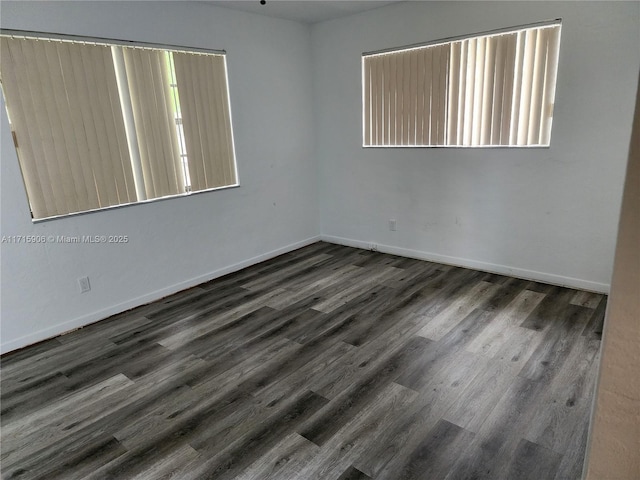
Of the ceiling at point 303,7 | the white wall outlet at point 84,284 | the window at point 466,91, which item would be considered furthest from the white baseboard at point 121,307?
the ceiling at point 303,7

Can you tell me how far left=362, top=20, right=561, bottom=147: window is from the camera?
3307mm

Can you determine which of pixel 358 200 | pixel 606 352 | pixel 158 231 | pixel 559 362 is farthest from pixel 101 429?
pixel 358 200

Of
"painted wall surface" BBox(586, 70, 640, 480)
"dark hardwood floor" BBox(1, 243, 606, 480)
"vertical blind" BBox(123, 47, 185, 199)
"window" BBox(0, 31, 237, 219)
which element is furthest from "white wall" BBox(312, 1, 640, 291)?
"painted wall surface" BBox(586, 70, 640, 480)

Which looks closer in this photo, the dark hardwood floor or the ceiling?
the dark hardwood floor

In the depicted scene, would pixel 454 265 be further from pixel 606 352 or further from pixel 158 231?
pixel 606 352

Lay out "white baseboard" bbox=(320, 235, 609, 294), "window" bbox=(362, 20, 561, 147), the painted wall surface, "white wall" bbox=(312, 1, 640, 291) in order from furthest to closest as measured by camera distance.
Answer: "white baseboard" bbox=(320, 235, 609, 294)
"window" bbox=(362, 20, 561, 147)
"white wall" bbox=(312, 1, 640, 291)
the painted wall surface

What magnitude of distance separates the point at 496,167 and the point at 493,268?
3.25ft

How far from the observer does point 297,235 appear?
5051 millimetres

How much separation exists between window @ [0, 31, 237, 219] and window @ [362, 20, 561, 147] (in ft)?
5.49

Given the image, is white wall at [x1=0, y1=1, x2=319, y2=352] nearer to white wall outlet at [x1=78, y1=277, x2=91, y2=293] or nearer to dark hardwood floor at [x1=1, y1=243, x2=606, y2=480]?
white wall outlet at [x1=78, y1=277, x2=91, y2=293]

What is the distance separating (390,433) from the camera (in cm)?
199

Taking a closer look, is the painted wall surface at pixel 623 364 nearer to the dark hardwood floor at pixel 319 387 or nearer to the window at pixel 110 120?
the dark hardwood floor at pixel 319 387

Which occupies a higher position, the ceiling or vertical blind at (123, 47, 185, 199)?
the ceiling

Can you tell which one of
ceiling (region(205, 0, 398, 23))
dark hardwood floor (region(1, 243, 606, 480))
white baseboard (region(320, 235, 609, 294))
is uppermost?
ceiling (region(205, 0, 398, 23))
